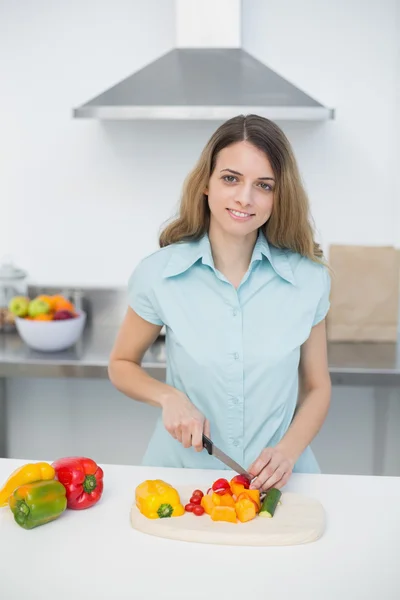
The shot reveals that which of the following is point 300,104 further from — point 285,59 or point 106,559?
point 106,559

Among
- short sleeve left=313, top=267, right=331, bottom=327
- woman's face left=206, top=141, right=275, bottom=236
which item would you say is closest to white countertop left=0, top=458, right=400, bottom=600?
short sleeve left=313, top=267, right=331, bottom=327

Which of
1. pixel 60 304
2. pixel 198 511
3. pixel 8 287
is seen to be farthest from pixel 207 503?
pixel 8 287

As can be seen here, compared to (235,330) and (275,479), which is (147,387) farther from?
(275,479)

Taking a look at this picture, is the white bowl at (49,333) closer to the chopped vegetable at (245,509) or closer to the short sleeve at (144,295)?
the short sleeve at (144,295)

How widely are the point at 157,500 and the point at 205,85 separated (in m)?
1.40

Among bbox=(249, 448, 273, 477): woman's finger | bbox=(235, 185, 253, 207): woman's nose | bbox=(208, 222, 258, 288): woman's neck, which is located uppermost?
bbox=(235, 185, 253, 207): woman's nose

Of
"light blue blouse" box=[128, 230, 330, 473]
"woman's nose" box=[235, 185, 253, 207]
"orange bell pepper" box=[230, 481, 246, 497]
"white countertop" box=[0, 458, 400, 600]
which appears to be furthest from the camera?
"light blue blouse" box=[128, 230, 330, 473]

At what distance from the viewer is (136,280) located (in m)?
1.58

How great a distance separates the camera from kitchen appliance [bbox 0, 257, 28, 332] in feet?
8.55

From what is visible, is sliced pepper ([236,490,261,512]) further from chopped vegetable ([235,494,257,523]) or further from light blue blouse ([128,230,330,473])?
light blue blouse ([128,230,330,473])

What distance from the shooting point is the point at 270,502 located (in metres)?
1.23

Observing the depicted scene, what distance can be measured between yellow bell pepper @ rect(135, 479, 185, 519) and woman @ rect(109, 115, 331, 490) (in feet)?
0.75

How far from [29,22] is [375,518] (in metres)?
2.08

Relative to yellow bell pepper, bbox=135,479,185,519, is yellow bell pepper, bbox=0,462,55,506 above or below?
above
